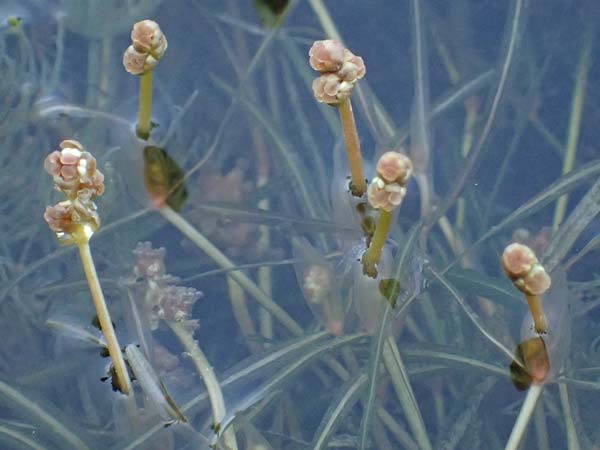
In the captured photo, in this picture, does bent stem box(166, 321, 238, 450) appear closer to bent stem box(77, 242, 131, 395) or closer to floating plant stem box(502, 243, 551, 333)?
bent stem box(77, 242, 131, 395)

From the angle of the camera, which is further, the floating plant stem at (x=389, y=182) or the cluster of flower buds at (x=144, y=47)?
the cluster of flower buds at (x=144, y=47)

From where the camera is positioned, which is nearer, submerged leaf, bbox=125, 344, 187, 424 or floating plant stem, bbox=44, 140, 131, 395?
floating plant stem, bbox=44, 140, 131, 395

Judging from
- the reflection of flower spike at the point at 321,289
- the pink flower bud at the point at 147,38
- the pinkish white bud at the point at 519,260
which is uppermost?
the pink flower bud at the point at 147,38

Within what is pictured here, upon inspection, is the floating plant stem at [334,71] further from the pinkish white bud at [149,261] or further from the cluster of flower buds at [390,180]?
the pinkish white bud at [149,261]

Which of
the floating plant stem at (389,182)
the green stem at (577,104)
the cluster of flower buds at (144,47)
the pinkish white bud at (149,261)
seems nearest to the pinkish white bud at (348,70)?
the floating plant stem at (389,182)

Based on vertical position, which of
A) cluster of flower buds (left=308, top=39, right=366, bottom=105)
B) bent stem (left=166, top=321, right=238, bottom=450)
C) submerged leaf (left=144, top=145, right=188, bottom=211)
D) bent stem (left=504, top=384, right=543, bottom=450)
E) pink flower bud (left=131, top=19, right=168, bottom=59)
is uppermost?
pink flower bud (left=131, top=19, right=168, bottom=59)

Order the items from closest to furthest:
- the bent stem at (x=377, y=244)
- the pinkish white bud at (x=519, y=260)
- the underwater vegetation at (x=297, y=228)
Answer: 1. the pinkish white bud at (x=519, y=260)
2. the bent stem at (x=377, y=244)
3. the underwater vegetation at (x=297, y=228)

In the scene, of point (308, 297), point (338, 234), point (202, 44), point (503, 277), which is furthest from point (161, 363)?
point (202, 44)

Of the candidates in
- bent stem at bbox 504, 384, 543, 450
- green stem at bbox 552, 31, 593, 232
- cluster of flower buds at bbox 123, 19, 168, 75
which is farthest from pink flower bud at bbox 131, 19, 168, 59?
green stem at bbox 552, 31, 593, 232
